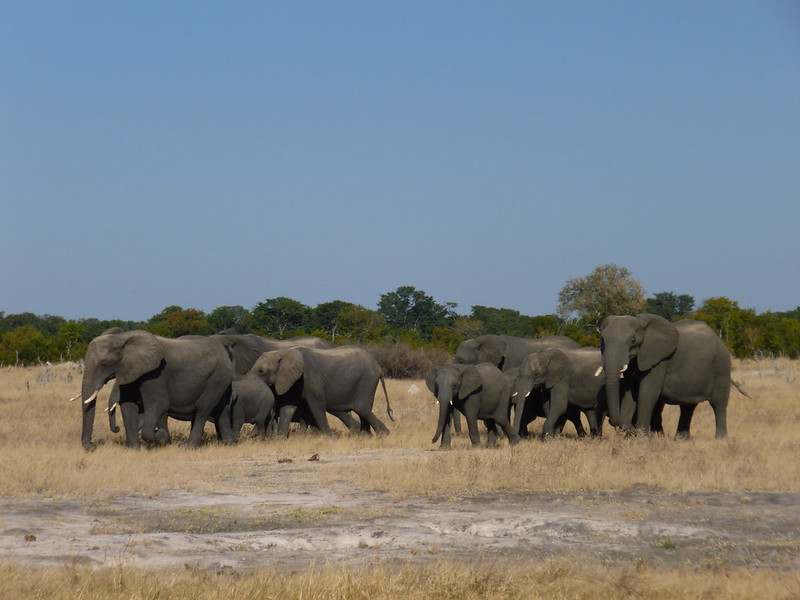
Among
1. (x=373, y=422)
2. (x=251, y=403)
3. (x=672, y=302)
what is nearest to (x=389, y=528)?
(x=251, y=403)

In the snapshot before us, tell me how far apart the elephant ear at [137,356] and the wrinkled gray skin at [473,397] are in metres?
4.85

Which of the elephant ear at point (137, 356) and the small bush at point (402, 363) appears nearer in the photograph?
the elephant ear at point (137, 356)

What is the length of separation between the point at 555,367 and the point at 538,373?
0.40 metres

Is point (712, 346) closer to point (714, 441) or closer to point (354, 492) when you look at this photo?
point (714, 441)

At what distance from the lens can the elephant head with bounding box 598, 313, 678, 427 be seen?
63.2 feet

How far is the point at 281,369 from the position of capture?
70.9 feet

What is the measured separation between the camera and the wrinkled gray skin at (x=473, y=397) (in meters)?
19.1

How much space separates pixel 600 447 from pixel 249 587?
32.1 ft

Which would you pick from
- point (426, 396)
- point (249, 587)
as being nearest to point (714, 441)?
point (249, 587)

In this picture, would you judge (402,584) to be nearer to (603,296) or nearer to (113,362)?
(113,362)

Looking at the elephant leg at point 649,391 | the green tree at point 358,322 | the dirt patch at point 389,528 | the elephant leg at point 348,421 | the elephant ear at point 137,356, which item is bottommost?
the dirt patch at point 389,528

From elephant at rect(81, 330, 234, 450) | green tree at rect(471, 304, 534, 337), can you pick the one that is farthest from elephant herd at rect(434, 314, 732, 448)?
green tree at rect(471, 304, 534, 337)

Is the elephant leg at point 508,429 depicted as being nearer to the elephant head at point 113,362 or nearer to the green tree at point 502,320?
the elephant head at point 113,362

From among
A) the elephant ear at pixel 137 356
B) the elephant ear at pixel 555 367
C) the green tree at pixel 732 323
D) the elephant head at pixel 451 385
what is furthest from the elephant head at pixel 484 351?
the green tree at pixel 732 323
